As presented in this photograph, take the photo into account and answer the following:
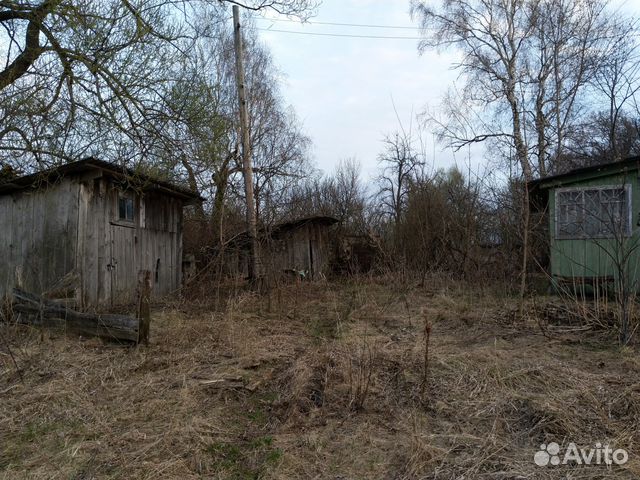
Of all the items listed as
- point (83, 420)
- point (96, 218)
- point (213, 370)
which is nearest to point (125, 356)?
point (213, 370)

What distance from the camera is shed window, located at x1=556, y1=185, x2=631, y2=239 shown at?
29.4ft

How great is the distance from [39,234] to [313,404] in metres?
7.80

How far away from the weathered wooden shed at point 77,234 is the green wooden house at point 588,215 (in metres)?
8.35

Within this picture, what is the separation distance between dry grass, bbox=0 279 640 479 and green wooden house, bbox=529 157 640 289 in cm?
399

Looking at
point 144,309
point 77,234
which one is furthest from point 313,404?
point 77,234

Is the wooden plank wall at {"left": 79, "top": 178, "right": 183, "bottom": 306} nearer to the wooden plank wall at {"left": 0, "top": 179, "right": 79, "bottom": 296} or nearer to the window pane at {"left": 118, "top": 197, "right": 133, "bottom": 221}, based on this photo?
the window pane at {"left": 118, "top": 197, "right": 133, "bottom": 221}

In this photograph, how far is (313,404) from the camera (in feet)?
12.9

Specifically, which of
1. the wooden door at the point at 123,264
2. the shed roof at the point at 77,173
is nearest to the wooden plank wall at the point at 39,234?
the shed roof at the point at 77,173

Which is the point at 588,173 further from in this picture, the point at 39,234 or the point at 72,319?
the point at 39,234

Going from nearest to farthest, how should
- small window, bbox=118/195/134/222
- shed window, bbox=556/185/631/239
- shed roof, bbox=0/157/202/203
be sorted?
shed roof, bbox=0/157/202/203 < shed window, bbox=556/185/631/239 < small window, bbox=118/195/134/222

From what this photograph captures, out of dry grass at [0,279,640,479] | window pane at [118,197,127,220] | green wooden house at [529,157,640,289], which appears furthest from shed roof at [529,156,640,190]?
window pane at [118,197,127,220]

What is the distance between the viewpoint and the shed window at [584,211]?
8.97 metres

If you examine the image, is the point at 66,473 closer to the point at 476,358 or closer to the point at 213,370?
the point at 213,370

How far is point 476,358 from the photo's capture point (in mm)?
4762
